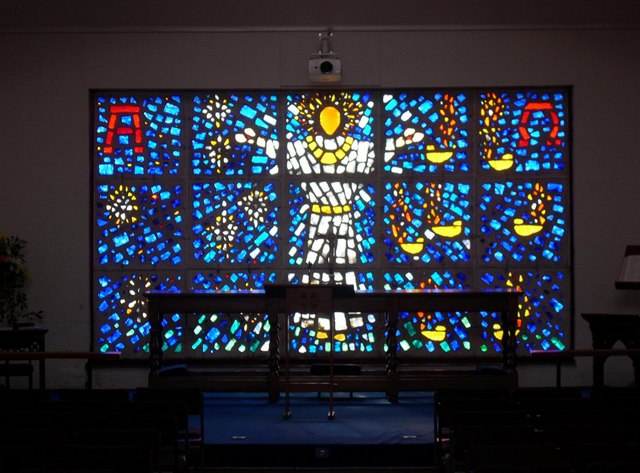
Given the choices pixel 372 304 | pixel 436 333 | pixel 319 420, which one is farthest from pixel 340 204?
pixel 319 420

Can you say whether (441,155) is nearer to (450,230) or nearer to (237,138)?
(450,230)

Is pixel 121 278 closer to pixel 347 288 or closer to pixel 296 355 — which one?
pixel 296 355

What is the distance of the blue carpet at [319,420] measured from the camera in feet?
24.0

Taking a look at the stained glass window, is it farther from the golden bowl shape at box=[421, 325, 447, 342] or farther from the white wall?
the white wall

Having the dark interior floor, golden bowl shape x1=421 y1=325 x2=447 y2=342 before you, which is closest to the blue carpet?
the dark interior floor

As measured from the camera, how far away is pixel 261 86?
10.8 m

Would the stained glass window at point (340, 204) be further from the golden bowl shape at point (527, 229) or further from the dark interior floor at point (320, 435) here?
the dark interior floor at point (320, 435)

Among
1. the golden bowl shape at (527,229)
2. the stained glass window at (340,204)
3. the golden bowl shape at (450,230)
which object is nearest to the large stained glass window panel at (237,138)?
the stained glass window at (340,204)

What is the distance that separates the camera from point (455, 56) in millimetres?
10852

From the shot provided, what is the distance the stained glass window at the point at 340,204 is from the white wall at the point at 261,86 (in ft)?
0.67

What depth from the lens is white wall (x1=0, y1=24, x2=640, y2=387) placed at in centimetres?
1080
